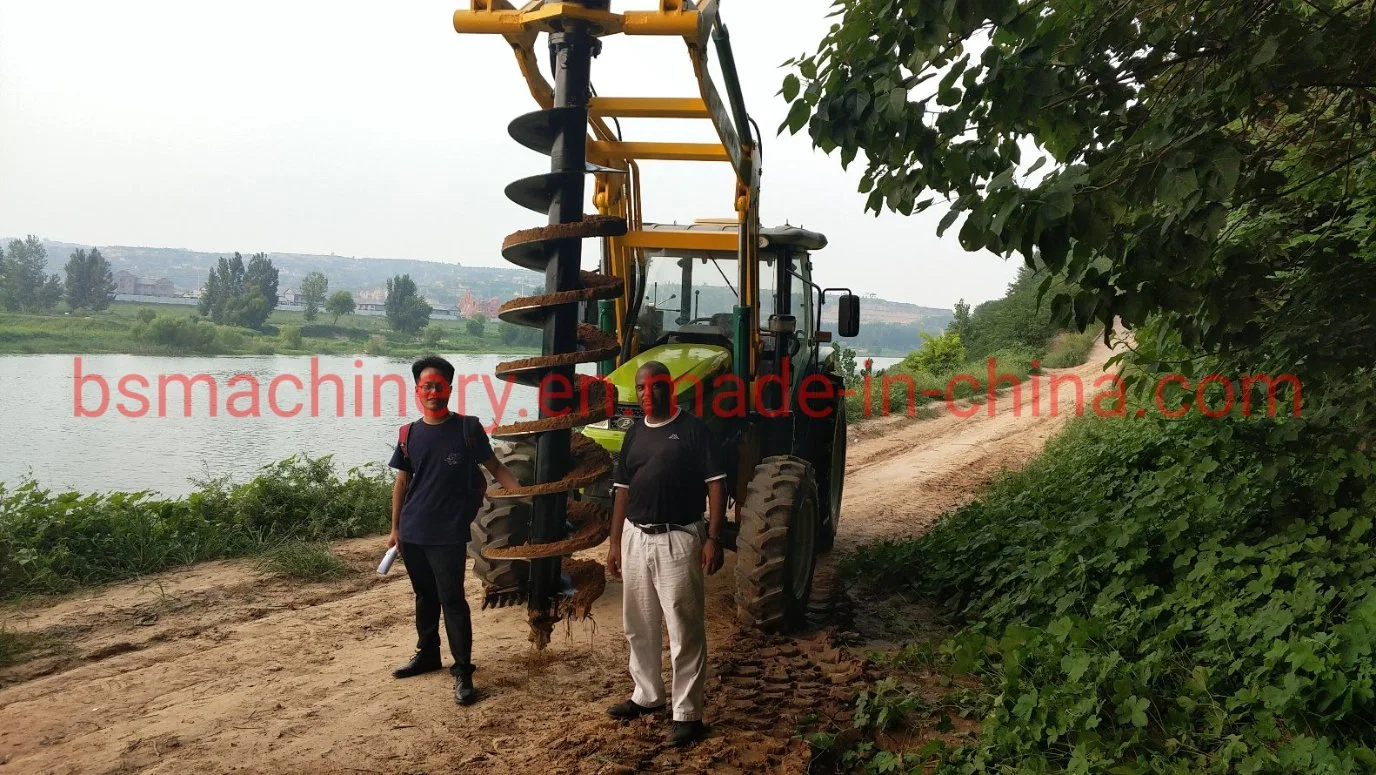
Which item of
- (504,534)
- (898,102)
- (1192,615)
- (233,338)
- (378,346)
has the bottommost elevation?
(1192,615)

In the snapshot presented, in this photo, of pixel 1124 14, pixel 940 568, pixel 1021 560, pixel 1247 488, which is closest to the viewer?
pixel 1124 14

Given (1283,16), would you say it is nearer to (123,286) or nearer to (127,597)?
(127,597)

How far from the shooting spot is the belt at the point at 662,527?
3963 millimetres

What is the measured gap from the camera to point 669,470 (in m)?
3.95

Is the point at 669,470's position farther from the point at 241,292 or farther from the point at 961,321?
the point at 961,321

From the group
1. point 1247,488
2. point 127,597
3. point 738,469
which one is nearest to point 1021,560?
point 1247,488

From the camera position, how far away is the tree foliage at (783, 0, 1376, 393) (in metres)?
3.05

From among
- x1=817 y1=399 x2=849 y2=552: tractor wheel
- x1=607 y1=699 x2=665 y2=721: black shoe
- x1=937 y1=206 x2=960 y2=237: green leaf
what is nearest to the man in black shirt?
x1=607 y1=699 x2=665 y2=721: black shoe

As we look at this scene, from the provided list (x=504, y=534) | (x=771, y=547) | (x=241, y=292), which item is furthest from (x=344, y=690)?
(x=241, y=292)

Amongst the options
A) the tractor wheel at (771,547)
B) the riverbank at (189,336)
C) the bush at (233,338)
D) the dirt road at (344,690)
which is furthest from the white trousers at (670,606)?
the bush at (233,338)

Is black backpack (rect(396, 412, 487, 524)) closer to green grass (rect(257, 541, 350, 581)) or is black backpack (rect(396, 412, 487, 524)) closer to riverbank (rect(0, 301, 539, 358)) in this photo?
green grass (rect(257, 541, 350, 581))

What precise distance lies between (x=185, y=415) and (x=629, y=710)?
984cm

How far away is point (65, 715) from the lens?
419 cm

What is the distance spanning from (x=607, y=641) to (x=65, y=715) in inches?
106
